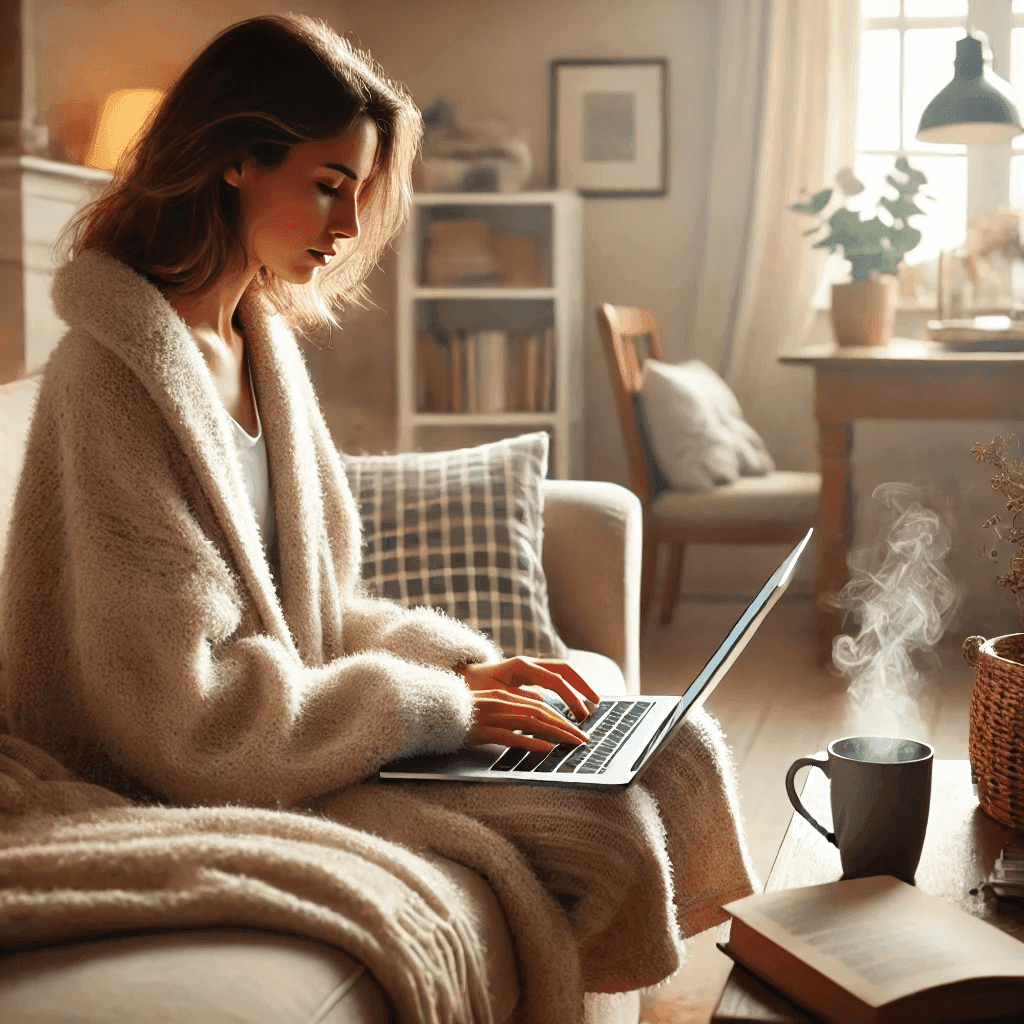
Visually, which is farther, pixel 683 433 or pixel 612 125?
pixel 612 125

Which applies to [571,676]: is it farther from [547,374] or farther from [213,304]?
[547,374]

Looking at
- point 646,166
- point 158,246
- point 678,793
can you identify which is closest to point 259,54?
point 158,246

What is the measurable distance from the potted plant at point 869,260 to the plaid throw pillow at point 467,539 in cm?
196

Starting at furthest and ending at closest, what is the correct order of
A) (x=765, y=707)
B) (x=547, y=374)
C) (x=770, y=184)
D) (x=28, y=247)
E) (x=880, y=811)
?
1. (x=770, y=184)
2. (x=547, y=374)
3. (x=765, y=707)
4. (x=28, y=247)
5. (x=880, y=811)

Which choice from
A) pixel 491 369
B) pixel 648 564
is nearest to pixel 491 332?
pixel 491 369

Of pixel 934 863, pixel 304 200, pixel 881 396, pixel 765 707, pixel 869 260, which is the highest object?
pixel 869 260

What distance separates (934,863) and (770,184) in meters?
3.48

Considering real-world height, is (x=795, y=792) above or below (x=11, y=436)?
below

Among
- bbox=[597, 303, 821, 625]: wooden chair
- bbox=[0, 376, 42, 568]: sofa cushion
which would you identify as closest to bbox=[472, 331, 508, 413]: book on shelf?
bbox=[597, 303, 821, 625]: wooden chair

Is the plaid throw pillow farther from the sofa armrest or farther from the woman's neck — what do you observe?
the woman's neck

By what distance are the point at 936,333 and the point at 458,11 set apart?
1.99 metres

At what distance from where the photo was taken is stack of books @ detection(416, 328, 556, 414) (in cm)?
415

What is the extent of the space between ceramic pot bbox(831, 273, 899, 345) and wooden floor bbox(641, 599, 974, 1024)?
895 millimetres

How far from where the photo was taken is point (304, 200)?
1335mm
